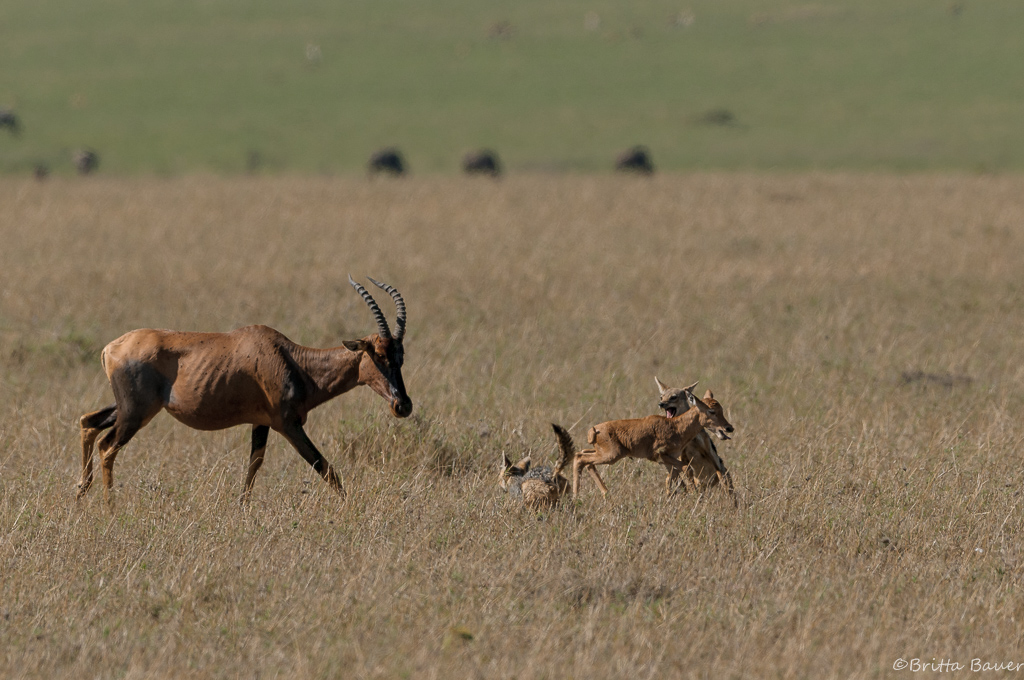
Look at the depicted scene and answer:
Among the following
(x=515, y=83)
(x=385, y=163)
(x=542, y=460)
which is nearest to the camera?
(x=542, y=460)

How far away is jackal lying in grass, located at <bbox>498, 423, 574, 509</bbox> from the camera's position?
258 inches

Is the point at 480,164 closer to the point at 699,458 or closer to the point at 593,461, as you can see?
the point at 699,458

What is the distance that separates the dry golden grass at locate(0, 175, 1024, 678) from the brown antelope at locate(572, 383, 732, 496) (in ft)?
0.92

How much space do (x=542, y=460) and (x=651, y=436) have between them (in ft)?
4.14

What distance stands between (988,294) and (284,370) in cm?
1036

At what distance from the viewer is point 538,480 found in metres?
6.60

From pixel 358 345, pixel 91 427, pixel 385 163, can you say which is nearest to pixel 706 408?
pixel 358 345

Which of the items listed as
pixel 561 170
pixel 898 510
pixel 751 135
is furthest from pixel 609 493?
pixel 751 135

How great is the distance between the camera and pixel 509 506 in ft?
21.5

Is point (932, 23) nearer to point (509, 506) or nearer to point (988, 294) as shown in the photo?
point (988, 294)

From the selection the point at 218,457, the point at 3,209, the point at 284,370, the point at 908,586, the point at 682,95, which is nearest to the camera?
the point at 908,586

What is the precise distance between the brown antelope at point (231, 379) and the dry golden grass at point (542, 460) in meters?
0.49

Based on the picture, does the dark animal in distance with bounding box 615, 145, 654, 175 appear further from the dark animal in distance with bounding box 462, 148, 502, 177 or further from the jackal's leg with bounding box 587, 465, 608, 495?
the jackal's leg with bounding box 587, 465, 608, 495

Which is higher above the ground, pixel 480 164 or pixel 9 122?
pixel 9 122
